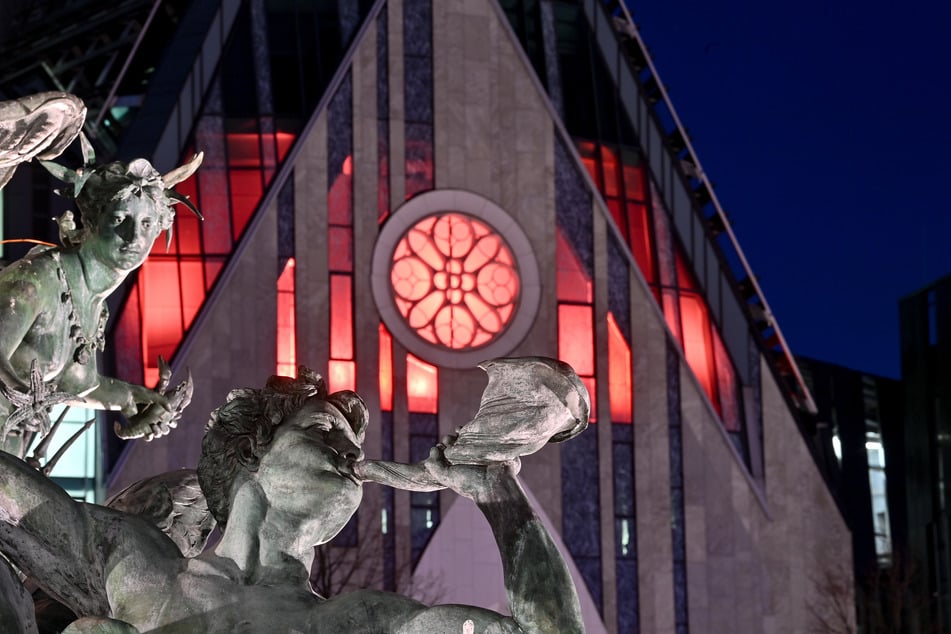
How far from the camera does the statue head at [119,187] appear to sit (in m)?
5.25

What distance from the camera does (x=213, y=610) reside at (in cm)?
399

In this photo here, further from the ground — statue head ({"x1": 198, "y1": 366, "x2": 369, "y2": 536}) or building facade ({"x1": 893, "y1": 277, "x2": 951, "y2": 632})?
building facade ({"x1": 893, "y1": 277, "x2": 951, "y2": 632})

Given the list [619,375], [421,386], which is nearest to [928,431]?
[619,375]

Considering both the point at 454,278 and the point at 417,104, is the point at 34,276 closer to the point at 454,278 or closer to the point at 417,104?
the point at 417,104

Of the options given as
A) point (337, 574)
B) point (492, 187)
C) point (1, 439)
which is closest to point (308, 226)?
point (492, 187)

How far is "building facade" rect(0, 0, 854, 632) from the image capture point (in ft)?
141

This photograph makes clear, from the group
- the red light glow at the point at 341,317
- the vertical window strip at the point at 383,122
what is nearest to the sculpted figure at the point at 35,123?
the red light glow at the point at 341,317

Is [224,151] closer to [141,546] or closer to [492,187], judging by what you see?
[492,187]

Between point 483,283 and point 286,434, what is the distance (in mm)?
42529

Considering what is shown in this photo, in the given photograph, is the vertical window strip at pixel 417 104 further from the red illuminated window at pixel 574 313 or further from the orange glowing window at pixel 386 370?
the red illuminated window at pixel 574 313

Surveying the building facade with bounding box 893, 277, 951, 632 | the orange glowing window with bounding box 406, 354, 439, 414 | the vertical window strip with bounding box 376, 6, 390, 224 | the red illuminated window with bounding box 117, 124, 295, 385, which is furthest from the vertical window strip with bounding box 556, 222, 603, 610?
the building facade with bounding box 893, 277, 951, 632

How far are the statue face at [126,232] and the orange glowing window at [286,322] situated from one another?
124 feet

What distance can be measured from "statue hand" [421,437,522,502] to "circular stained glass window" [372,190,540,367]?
4098 cm

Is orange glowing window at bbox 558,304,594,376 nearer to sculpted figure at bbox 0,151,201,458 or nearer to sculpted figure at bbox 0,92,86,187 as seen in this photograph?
sculpted figure at bbox 0,151,201,458
